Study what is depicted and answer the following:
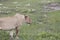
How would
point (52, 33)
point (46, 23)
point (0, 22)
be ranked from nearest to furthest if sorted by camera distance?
point (0, 22), point (52, 33), point (46, 23)

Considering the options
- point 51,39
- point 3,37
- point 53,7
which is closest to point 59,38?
point 51,39

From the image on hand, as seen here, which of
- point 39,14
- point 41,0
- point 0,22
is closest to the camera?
point 0,22

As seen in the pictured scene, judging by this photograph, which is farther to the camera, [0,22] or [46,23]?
[46,23]

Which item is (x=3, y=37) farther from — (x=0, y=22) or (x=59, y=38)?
(x=59, y=38)

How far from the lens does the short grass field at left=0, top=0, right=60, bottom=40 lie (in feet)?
29.4

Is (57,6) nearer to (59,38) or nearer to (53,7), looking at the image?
(53,7)

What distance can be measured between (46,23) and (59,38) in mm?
2293

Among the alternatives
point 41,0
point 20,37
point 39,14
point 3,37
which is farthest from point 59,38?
point 41,0

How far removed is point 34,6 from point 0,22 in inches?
306

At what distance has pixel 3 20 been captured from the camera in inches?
303

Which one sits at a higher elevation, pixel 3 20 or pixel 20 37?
pixel 3 20

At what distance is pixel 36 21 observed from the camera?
11.4 meters

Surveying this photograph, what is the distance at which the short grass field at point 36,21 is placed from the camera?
897cm

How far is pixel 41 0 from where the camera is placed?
17.2 metres
